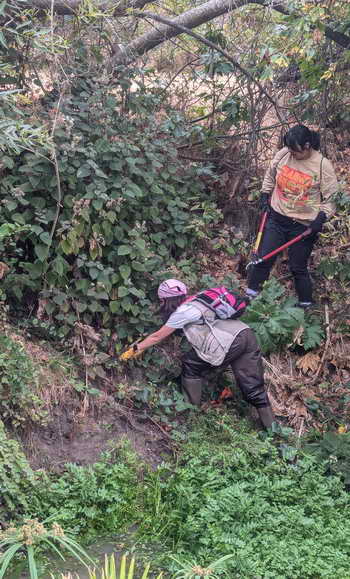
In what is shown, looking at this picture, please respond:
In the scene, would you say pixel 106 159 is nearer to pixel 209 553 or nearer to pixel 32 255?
pixel 32 255

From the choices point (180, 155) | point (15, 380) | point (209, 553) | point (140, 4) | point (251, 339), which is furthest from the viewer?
point (180, 155)

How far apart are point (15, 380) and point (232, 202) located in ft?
12.8

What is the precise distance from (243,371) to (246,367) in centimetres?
4

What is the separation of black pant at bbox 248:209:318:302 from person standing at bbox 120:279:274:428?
128cm

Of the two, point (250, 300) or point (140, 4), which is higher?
point (140, 4)

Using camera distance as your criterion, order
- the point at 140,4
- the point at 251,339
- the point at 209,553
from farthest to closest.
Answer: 1. the point at 140,4
2. the point at 251,339
3. the point at 209,553

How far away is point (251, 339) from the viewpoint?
6277 mm

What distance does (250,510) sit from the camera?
5.28 metres

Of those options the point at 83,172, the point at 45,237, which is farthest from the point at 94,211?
the point at 45,237

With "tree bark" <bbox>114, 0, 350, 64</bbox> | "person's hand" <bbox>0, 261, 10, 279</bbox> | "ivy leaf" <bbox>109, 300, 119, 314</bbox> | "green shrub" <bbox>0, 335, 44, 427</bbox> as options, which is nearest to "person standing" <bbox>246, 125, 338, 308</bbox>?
"tree bark" <bbox>114, 0, 350, 64</bbox>

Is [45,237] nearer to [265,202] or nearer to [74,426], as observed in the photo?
[74,426]

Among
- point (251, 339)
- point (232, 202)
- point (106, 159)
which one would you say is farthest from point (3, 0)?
point (232, 202)

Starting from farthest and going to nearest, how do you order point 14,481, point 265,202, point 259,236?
point 259,236, point 265,202, point 14,481

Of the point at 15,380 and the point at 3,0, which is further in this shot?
the point at 15,380
